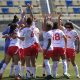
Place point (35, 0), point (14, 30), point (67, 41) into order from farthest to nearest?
point (35, 0), point (67, 41), point (14, 30)

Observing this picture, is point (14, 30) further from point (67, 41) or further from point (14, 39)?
point (67, 41)

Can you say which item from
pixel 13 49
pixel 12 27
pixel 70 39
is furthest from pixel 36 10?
pixel 13 49

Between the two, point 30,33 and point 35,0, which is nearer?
point 30,33

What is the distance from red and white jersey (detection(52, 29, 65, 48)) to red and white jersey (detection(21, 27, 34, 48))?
748mm

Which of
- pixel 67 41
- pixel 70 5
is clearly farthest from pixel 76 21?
pixel 67 41

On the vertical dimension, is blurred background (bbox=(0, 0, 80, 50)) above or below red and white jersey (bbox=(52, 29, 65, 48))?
above

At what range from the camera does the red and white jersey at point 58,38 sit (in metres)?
13.0

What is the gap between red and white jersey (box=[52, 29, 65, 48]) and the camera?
13.0 m

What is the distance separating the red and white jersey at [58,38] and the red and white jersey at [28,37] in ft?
2.45

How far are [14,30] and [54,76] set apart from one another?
204cm

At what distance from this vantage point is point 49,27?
12914mm

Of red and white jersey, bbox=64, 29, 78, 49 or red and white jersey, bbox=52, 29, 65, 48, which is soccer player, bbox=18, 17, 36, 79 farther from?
red and white jersey, bbox=64, 29, 78, 49

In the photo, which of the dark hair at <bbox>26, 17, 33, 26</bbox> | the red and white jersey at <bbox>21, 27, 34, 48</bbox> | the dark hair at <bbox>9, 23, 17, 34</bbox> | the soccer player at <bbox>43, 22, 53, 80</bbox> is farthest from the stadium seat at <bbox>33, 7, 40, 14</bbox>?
the dark hair at <bbox>9, 23, 17, 34</bbox>

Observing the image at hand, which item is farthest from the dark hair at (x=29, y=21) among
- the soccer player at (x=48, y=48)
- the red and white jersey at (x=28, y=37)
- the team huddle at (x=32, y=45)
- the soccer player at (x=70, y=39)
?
the soccer player at (x=70, y=39)
